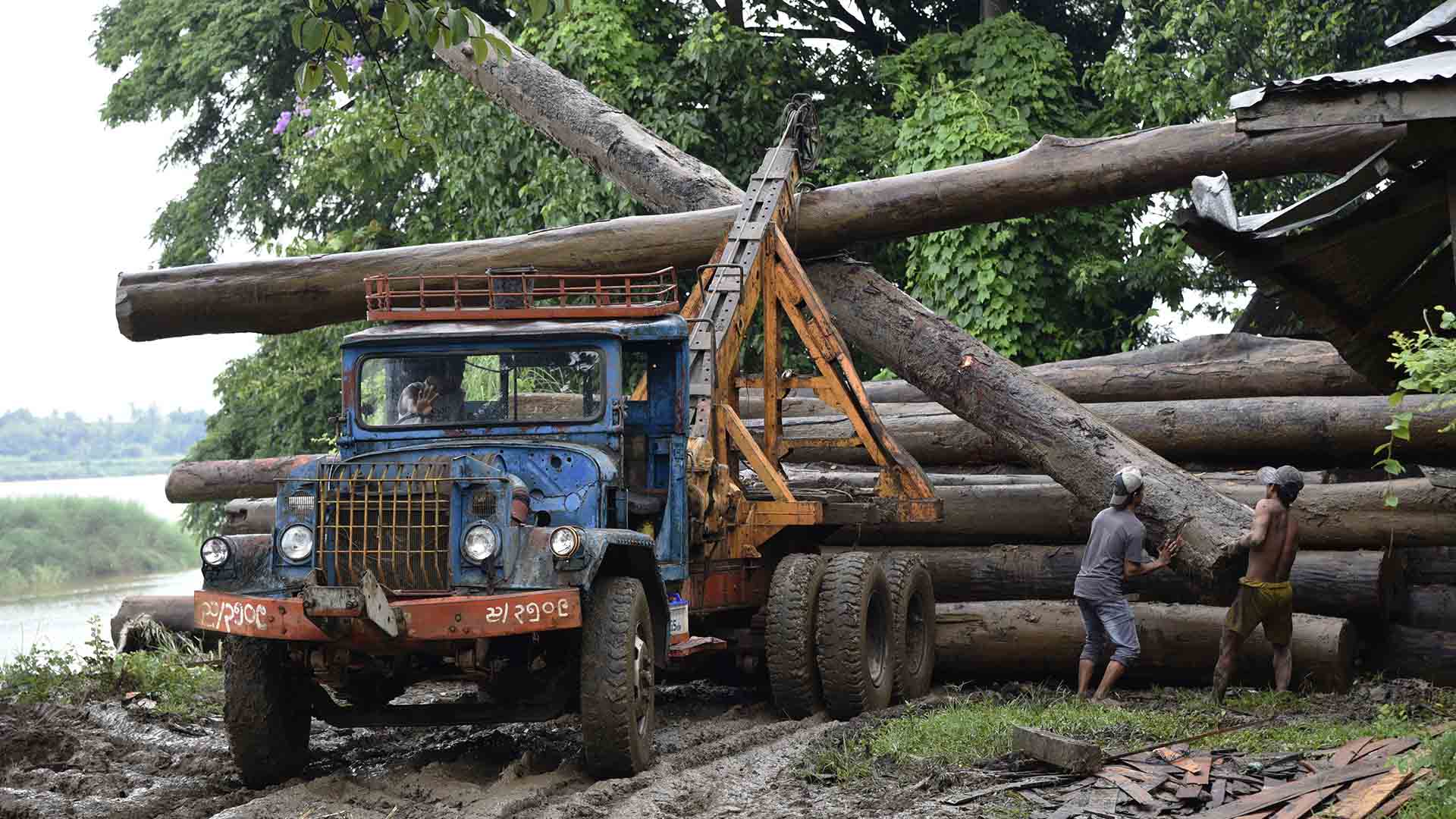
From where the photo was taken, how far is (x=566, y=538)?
8320 mm

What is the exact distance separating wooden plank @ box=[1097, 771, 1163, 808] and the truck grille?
11.2 feet

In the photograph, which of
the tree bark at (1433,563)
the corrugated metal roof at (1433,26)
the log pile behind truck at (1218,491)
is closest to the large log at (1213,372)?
the log pile behind truck at (1218,491)

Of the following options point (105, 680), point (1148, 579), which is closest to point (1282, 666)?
point (1148, 579)

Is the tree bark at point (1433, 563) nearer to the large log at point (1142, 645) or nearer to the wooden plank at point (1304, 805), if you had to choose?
the large log at point (1142, 645)

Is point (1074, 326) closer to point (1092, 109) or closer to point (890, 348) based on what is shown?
point (1092, 109)

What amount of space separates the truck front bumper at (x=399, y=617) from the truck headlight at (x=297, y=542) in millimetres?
420

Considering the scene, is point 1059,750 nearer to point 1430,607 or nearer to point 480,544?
point 480,544

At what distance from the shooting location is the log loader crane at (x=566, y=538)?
328 inches

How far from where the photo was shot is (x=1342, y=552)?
38.2 ft

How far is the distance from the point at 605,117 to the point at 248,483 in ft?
16.3

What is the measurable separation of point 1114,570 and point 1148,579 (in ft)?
5.57

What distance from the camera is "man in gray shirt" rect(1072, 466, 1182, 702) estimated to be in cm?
1051

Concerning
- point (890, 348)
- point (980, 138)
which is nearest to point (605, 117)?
point (890, 348)

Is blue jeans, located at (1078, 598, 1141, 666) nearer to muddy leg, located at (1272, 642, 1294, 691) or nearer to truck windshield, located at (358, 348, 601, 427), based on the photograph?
muddy leg, located at (1272, 642, 1294, 691)
